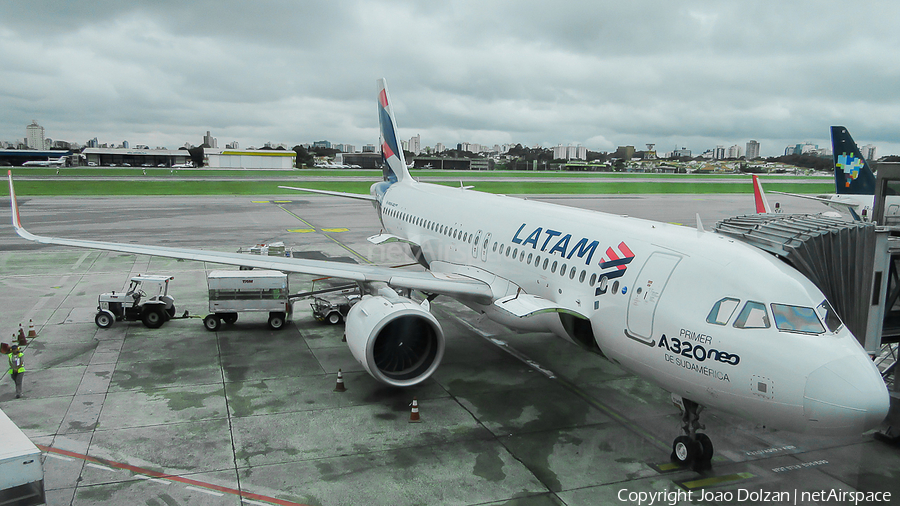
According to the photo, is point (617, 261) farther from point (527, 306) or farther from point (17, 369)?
point (17, 369)

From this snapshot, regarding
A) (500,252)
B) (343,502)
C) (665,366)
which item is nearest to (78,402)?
(343,502)

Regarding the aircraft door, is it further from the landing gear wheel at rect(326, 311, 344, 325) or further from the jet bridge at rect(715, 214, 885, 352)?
the landing gear wheel at rect(326, 311, 344, 325)

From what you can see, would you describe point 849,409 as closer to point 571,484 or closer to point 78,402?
point 571,484

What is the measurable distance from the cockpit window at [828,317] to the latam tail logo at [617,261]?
10.6ft

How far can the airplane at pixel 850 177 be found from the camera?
25.8 meters

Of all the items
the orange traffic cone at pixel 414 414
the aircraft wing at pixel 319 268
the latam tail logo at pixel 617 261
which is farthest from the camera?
the aircraft wing at pixel 319 268

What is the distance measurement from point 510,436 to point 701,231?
17.8 feet

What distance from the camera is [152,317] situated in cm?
1866

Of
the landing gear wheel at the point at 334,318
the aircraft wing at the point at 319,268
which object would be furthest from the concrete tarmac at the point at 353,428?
the aircraft wing at the point at 319,268

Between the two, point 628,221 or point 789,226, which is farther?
point 628,221

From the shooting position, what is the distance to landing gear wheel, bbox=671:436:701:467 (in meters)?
10.3

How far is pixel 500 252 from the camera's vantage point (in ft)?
51.1

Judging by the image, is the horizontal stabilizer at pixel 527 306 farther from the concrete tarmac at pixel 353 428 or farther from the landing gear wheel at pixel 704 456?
the landing gear wheel at pixel 704 456

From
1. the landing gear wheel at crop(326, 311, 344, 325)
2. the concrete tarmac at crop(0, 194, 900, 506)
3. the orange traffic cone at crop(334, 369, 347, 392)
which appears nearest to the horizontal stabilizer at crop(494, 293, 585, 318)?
the concrete tarmac at crop(0, 194, 900, 506)
